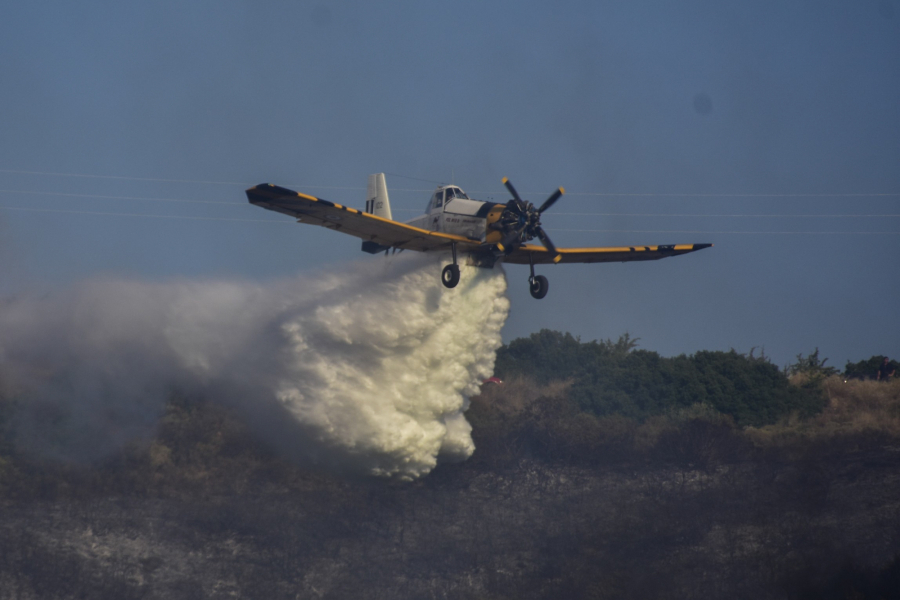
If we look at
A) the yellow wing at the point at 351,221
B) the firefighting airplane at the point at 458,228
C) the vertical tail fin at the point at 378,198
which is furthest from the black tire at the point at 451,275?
the vertical tail fin at the point at 378,198

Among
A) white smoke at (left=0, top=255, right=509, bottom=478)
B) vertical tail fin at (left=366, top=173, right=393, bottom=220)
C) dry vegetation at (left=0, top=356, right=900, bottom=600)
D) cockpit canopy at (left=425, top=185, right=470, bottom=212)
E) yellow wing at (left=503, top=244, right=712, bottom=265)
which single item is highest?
vertical tail fin at (left=366, top=173, right=393, bottom=220)

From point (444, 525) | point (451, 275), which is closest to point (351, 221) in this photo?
point (451, 275)

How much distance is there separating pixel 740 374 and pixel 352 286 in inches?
1452

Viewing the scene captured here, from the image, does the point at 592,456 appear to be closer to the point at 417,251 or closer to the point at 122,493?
the point at 417,251

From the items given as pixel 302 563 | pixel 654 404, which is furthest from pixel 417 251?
pixel 654 404

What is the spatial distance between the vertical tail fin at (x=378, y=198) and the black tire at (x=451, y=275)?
7494 mm

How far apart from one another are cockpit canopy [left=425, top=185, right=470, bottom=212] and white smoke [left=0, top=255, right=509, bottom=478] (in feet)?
10.2

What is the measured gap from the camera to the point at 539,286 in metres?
35.7

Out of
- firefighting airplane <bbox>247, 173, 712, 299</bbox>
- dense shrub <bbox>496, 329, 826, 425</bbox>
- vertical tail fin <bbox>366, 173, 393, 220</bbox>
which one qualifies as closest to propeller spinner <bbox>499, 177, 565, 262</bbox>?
firefighting airplane <bbox>247, 173, 712, 299</bbox>

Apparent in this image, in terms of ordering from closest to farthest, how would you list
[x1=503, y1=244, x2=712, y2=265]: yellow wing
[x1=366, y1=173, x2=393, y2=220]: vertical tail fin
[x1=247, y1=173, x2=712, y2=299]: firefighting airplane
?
[x1=247, y1=173, x2=712, y2=299]: firefighting airplane → [x1=503, y1=244, x2=712, y2=265]: yellow wing → [x1=366, y1=173, x2=393, y2=220]: vertical tail fin

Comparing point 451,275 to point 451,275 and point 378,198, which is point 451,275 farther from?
point 378,198

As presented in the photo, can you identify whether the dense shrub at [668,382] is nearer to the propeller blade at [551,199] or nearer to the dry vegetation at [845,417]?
the dry vegetation at [845,417]

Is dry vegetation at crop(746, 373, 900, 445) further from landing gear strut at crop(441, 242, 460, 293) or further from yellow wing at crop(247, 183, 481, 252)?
yellow wing at crop(247, 183, 481, 252)

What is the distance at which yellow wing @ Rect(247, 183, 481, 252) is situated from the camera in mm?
30891
